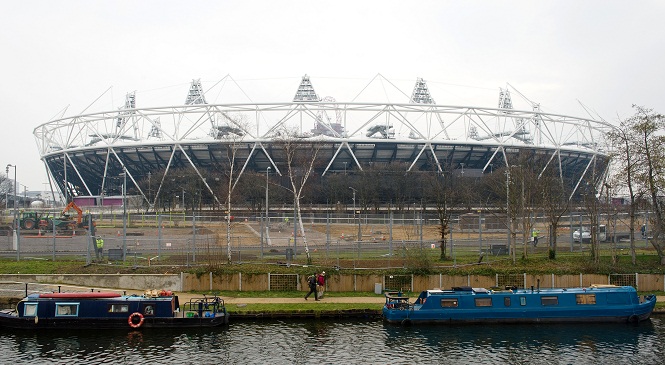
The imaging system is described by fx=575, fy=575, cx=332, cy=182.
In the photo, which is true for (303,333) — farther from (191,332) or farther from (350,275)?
(350,275)

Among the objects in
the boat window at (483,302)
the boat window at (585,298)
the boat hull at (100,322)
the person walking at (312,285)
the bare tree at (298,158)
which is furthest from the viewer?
the bare tree at (298,158)

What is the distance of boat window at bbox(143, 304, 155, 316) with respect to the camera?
776 inches

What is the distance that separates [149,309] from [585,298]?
15523mm

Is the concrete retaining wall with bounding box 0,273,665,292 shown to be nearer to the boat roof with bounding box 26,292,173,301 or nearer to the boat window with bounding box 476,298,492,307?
the boat window with bounding box 476,298,492,307

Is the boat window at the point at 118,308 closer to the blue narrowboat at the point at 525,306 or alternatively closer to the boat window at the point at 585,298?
the blue narrowboat at the point at 525,306

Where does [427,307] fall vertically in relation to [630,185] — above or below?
below

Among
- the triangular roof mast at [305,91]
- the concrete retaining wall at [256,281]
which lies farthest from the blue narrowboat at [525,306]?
the triangular roof mast at [305,91]

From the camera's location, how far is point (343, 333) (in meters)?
18.5

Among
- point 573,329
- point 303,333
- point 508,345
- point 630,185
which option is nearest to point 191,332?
point 303,333

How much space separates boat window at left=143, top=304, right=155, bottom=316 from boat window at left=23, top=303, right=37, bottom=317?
3697 millimetres

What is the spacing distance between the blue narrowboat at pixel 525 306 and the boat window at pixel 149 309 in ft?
26.2

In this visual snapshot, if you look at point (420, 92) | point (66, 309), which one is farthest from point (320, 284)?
point (420, 92)

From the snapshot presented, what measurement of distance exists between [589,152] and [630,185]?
63.8 metres

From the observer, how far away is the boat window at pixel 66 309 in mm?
19719
